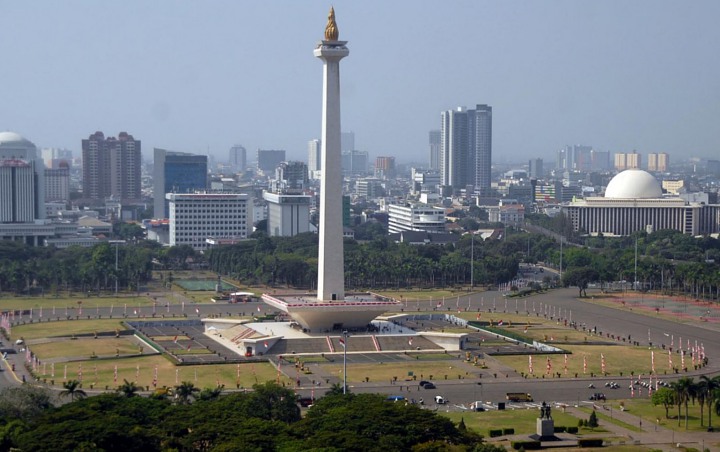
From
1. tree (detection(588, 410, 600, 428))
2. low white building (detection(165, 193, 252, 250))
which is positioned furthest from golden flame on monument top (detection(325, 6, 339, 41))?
low white building (detection(165, 193, 252, 250))

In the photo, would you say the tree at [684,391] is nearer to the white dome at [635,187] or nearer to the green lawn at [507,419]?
the green lawn at [507,419]

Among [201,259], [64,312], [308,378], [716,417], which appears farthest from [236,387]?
[201,259]

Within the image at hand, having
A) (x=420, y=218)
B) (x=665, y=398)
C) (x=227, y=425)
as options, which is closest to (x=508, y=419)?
(x=665, y=398)

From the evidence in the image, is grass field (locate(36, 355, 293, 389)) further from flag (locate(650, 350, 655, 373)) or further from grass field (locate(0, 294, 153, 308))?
grass field (locate(0, 294, 153, 308))

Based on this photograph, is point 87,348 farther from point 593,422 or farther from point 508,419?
point 593,422

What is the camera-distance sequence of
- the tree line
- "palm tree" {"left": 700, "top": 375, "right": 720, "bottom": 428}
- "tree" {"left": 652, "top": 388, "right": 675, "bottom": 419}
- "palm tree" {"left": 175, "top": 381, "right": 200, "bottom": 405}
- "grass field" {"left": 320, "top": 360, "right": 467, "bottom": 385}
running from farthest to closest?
"grass field" {"left": 320, "top": 360, "right": 467, "bottom": 385}
"tree" {"left": 652, "top": 388, "right": 675, "bottom": 419}
"palm tree" {"left": 700, "top": 375, "right": 720, "bottom": 428}
"palm tree" {"left": 175, "top": 381, "right": 200, "bottom": 405}
the tree line

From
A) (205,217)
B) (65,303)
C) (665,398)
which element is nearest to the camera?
(665,398)

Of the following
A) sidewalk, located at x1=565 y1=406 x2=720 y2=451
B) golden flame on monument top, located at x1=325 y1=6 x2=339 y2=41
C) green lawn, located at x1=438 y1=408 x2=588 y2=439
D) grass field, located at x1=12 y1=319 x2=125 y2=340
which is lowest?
sidewalk, located at x1=565 y1=406 x2=720 y2=451

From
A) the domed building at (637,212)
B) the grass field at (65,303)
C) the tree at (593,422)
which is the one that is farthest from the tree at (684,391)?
the domed building at (637,212)

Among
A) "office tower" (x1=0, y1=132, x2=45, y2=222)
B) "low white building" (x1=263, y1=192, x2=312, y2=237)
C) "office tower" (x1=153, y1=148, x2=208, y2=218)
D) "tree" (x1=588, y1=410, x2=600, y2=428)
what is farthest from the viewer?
"office tower" (x1=153, y1=148, x2=208, y2=218)
